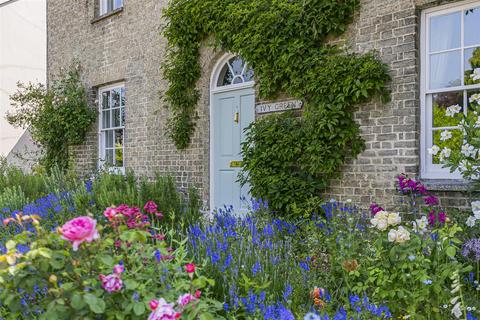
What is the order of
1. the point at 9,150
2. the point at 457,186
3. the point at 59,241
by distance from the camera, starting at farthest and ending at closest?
the point at 9,150 → the point at 457,186 → the point at 59,241

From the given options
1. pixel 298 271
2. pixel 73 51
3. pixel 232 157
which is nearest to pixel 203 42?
pixel 232 157

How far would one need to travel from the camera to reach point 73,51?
39.3 feet

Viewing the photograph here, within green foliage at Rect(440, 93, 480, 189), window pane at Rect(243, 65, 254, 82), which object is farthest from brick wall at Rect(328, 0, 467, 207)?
window pane at Rect(243, 65, 254, 82)

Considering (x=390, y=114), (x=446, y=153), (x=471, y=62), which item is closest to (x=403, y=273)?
(x=446, y=153)

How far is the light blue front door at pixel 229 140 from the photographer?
7977mm

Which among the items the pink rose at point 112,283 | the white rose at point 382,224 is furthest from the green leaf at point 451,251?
the pink rose at point 112,283

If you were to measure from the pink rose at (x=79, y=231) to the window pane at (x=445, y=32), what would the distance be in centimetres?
498

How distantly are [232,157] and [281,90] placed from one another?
169cm

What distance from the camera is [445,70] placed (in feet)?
18.4

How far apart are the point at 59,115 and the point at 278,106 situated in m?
6.50

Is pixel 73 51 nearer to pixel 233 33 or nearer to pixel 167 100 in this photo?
pixel 167 100

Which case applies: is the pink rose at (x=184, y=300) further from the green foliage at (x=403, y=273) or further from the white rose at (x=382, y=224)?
the white rose at (x=382, y=224)

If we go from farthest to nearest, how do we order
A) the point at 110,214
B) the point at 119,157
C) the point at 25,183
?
1. the point at 119,157
2. the point at 25,183
3. the point at 110,214

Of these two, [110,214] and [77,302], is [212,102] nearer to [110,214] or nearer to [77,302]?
[110,214]
